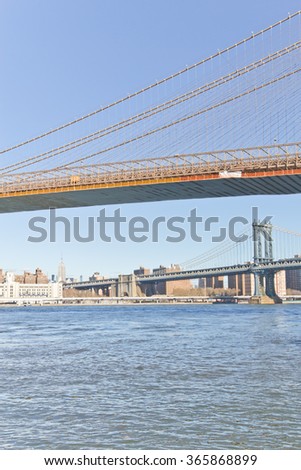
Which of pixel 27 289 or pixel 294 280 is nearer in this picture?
pixel 294 280

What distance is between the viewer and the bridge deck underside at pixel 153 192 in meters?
32.8

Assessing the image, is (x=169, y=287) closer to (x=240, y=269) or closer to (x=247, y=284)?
(x=247, y=284)

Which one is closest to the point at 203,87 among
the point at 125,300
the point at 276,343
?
the point at 276,343

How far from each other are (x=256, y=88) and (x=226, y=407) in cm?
2823

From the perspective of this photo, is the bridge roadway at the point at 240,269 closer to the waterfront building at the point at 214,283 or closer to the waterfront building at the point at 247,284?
the waterfront building at the point at 247,284

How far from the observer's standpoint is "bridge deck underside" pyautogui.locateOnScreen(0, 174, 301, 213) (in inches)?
1293

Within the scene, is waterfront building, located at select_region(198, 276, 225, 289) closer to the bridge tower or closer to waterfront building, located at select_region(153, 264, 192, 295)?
waterfront building, located at select_region(153, 264, 192, 295)

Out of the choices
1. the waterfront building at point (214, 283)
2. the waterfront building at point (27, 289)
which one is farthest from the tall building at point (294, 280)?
the waterfront building at point (27, 289)

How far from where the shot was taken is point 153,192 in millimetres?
36500

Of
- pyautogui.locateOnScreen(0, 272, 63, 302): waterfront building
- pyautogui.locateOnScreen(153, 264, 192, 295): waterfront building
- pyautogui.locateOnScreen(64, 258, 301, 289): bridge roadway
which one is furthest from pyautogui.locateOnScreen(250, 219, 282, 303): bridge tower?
pyautogui.locateOnScreen(0, 272, 63, 302): waterfront building

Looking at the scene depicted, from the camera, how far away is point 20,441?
26.1ft

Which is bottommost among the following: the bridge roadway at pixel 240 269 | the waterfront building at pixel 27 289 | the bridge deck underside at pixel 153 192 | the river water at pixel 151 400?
the river water at pixel 151 400

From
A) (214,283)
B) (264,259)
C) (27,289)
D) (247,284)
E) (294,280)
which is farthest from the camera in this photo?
(214,283)

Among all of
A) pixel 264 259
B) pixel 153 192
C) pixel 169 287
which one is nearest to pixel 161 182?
pixel 153 192
